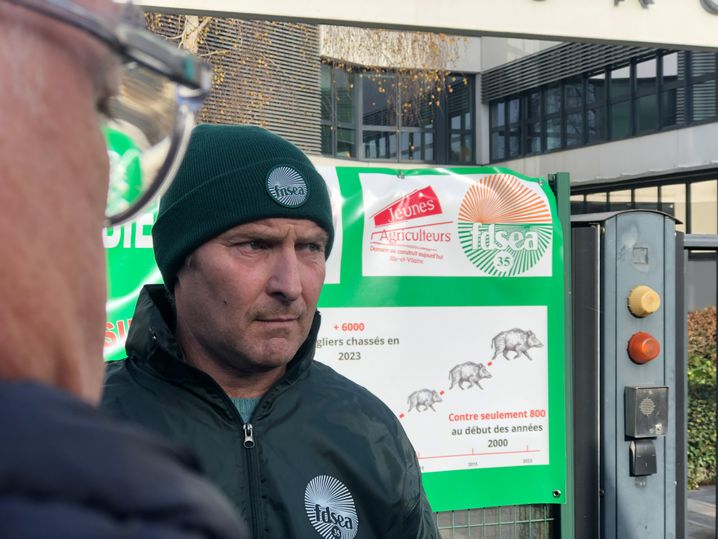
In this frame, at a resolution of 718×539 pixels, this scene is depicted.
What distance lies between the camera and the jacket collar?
1.88 meters

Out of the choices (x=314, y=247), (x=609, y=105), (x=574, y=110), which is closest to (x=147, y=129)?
(x=314, y=247)

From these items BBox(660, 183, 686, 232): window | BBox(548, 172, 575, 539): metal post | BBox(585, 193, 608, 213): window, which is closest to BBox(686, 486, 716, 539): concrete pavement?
BBox(548, 172, 575, 539): metal post

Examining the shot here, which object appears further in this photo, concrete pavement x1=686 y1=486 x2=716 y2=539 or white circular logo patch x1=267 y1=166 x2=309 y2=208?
concrete pavement x1=686 y1=486 x2=716 y2=539

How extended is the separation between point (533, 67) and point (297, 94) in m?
10.9

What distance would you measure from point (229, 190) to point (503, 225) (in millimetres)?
2083

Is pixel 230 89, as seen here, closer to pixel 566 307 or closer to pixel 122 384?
pixel 566 307

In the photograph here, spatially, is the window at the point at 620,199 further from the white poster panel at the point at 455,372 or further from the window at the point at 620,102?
the white poster panel at the point at 455,372

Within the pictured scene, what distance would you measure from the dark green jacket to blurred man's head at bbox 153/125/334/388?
0.29ft

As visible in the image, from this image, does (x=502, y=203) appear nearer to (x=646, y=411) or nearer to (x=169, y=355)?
(x=646, y=411)

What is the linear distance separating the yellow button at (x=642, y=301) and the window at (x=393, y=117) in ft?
40.7

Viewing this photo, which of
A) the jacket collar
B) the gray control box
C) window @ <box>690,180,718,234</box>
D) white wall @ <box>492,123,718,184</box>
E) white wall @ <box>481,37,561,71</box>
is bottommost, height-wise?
the gray control box

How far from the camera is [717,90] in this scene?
1909 centimetres

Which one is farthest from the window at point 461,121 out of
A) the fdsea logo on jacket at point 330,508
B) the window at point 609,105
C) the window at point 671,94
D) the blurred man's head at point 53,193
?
the blurred man's head at point 53,193

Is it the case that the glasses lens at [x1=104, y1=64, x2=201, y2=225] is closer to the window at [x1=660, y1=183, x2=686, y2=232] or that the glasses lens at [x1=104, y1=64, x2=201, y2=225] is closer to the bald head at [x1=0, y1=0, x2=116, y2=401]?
the bald head at [x1=0, y1=0, x2=116, y2=401]
